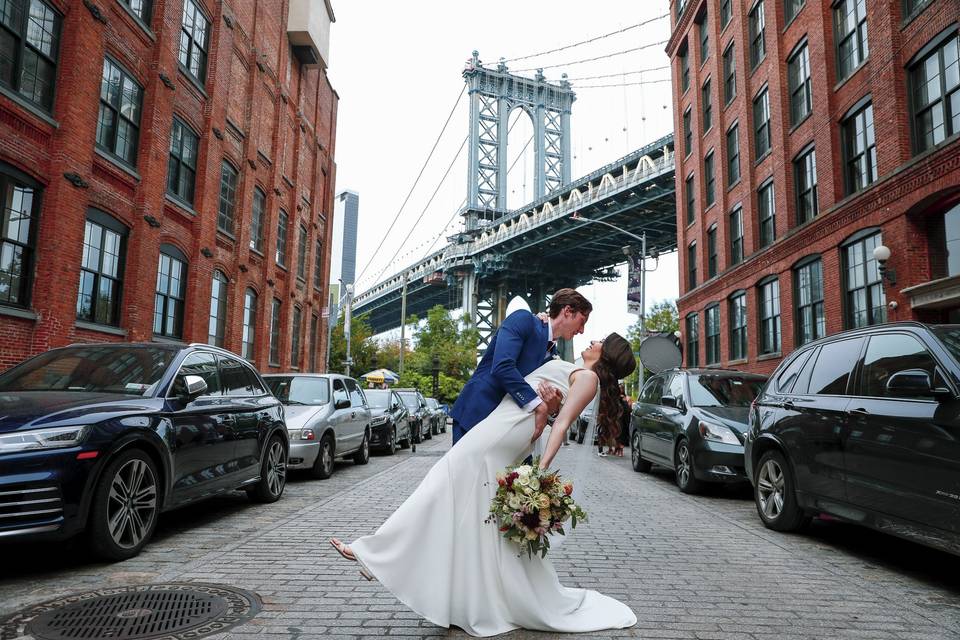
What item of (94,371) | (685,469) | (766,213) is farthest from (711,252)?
(94,371)

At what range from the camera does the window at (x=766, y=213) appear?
2520 cm

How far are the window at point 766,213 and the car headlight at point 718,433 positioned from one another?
17.6 m

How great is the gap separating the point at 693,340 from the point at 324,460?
26.1m

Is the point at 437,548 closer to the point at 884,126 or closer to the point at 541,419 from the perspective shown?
the point at 541,419

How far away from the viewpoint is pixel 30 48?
12500 millimetres

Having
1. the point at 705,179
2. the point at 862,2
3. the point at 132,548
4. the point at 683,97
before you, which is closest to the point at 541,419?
the point at 132,548

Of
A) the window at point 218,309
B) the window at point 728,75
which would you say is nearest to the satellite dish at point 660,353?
the window at point 218,309

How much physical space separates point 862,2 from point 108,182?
→ 64.2 feet

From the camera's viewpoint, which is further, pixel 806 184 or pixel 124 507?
pixel 806 184

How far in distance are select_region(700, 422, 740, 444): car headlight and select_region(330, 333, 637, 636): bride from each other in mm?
5897

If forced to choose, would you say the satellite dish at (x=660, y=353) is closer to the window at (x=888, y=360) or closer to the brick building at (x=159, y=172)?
the window at (x=888, y=360)

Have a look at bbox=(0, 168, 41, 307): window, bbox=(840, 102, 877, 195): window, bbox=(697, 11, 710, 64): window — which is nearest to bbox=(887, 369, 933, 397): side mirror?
bbox=(0, 168, 41, 307): window

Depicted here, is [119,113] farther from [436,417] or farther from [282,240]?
[436,417]

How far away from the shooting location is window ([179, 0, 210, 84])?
61.3ft
